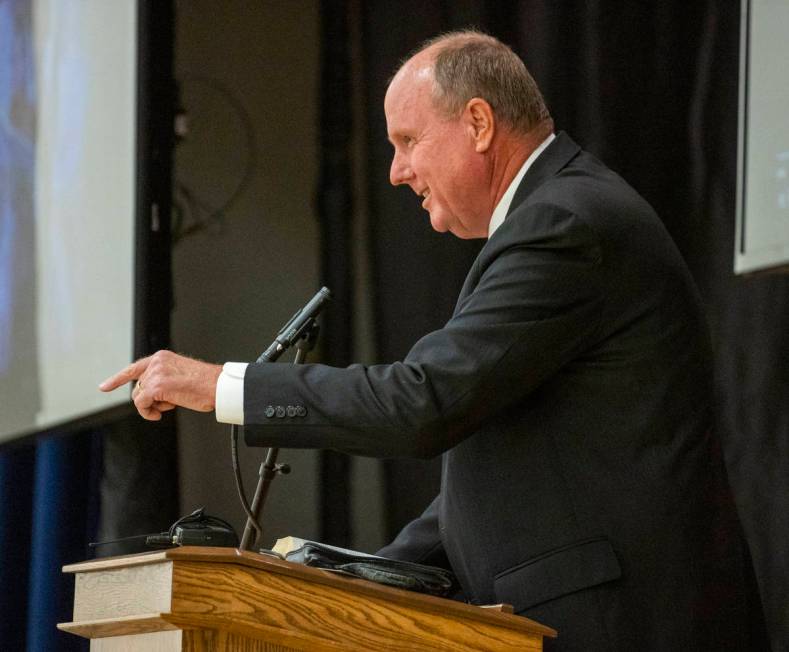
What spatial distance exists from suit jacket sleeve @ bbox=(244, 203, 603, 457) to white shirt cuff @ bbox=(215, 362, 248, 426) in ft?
0.04

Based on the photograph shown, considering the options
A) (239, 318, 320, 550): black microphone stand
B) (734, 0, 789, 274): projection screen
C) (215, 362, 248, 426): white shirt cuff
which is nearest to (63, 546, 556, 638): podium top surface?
(215, 362, 248, 426): white shirt cuff

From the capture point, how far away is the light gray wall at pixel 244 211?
12.8 feet

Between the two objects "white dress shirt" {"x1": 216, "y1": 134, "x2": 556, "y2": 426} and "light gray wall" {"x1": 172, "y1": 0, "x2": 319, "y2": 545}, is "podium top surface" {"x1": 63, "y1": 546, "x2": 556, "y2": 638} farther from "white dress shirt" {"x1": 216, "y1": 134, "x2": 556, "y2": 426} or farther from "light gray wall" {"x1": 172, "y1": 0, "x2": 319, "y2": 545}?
"light gray wall" {"x1": 172, "y1": 0, "x2": 319, "y2": 545}

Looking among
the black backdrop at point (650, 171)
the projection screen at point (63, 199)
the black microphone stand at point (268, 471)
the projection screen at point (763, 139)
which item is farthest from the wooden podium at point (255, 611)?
the projection screen at point (63, 199)

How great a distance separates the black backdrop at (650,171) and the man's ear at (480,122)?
4.19 feet

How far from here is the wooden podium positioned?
1.53m

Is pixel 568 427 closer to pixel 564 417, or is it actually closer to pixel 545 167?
pixel 564 417

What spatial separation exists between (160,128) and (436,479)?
1305 millimetres

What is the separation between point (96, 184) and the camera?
3.61 m

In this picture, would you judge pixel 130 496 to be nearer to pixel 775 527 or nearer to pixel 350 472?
pixel 350 472

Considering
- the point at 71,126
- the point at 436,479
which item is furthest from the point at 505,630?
the point at 71,126

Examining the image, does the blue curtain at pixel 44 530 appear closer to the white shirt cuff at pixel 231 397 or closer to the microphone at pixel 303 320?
→ the microphone at pixel 303 320

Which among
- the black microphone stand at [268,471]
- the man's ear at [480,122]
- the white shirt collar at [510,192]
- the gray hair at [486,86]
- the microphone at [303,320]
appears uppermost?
the gray hair at [486,86]

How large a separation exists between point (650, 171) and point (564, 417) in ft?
5.87
